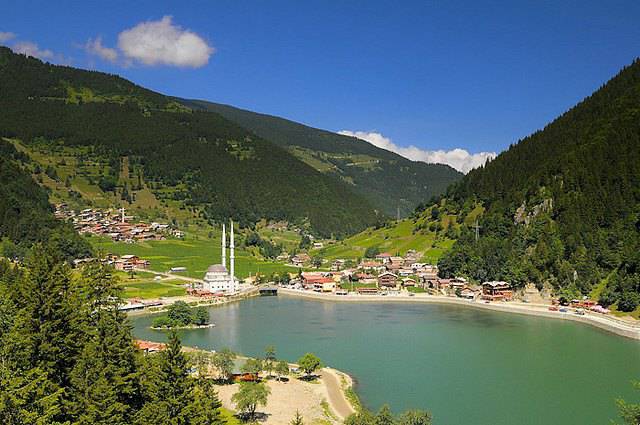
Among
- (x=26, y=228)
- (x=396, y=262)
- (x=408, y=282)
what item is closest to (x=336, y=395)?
(x=408, y=282)

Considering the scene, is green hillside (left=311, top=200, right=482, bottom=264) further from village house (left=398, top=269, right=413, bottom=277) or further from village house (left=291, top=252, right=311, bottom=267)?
village house (left=398, top=269, right=413, bottom=277)

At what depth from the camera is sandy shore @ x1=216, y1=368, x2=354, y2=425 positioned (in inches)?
1144

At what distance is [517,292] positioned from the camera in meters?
72.4

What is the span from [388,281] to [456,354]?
42253 millimetres

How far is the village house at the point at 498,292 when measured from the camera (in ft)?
238

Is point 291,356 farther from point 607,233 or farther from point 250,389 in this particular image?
point 607,233

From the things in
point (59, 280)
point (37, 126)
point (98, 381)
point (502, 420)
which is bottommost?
point (502, 420)

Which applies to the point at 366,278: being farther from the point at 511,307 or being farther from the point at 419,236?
the point at 511,307

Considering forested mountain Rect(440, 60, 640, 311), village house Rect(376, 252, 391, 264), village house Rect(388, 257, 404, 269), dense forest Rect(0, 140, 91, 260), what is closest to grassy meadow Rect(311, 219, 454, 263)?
village house Rect(376, 252, 391, 264)

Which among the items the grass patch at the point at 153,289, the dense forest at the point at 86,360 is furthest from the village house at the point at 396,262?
the dense forest at the point at 86,360

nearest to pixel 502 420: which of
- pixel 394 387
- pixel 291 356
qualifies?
pixel 394 387

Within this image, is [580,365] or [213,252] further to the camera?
[213,252]

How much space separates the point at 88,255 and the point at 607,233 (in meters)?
67.3

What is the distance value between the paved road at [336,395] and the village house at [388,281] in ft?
157
